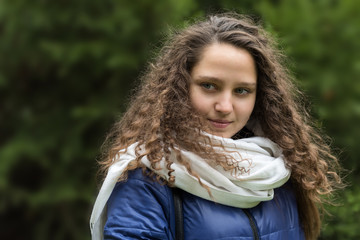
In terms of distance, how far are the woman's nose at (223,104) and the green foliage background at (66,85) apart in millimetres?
1864

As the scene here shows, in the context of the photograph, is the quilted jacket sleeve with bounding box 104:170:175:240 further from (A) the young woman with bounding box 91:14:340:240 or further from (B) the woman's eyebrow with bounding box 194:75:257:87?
(B) the woman's eyebrow with bounding box 194:75:257:87

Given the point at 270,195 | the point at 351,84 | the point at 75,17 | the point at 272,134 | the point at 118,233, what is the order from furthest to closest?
the point at 75,17, the point at 351,84, the point at 272,134, the point at 270,195, the point at 118,233

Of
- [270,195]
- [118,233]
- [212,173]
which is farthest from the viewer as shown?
[270,195]

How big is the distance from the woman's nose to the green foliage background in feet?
6.11

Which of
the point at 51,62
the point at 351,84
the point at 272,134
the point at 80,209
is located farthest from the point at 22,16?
the point at 272,134

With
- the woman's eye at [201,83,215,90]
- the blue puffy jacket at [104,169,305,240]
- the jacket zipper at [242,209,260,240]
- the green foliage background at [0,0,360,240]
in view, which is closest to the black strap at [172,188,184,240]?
the blue puffy jacket at [104,169,305,240]

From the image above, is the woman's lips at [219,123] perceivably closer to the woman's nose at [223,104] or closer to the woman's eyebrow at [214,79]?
the woman's nose at [223,104]

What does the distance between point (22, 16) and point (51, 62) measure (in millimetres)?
491

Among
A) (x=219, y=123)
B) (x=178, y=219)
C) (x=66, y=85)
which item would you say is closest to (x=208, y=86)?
(x=219, y=123)

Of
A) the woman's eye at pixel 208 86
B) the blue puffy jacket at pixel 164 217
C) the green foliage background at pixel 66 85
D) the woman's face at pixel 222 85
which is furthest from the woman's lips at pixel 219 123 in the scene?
the green foliage background at pixel 66 85

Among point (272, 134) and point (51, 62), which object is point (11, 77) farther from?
point (272, 134)

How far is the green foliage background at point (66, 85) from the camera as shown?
4328 mm

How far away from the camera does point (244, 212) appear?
6.29 feet

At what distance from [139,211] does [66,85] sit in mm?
3345
